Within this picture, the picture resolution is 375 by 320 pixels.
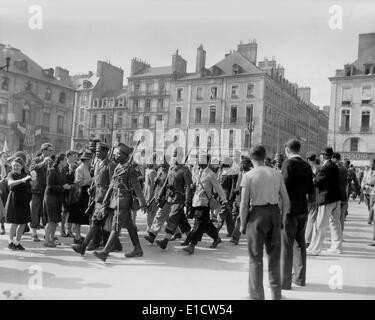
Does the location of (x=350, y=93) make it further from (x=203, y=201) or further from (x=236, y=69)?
(x=203, y=201)

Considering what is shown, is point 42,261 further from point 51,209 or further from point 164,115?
point 164,115

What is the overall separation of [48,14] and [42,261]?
3893 millimetres

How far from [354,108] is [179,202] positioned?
37.5 meters

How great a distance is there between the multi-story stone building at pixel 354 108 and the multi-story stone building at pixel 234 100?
9.15 meters

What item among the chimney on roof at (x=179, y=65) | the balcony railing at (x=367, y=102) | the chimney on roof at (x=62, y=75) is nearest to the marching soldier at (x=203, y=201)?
the balcony railing at (x=367, y=102)

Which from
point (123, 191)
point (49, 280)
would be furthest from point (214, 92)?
point (49, 280)

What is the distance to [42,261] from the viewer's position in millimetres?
7043

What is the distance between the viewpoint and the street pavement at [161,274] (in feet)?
17.9

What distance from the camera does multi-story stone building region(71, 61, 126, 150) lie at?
6291 cm

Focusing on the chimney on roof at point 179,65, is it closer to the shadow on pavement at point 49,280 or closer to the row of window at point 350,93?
the row of window at point 350,93

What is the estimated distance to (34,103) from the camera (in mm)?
46406

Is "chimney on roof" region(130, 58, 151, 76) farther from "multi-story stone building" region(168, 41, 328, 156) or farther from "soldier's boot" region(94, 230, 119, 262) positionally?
"soldier's boot" region(94, 230, 119, 262)
